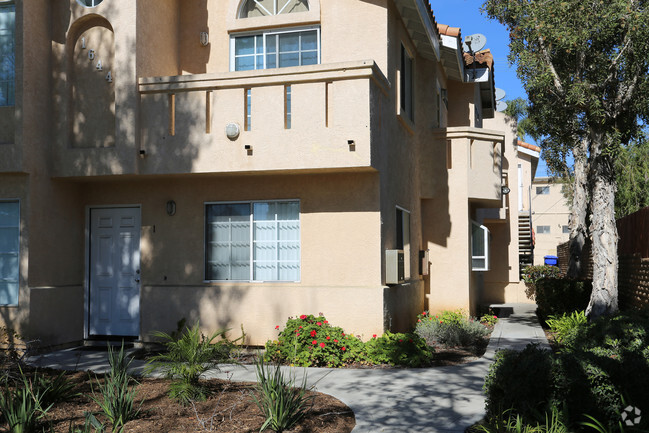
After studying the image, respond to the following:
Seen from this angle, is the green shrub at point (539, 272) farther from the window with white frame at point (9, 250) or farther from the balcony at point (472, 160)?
the window with white frame at point (9, 250)

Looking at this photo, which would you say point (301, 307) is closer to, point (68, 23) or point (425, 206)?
point (425, 206)

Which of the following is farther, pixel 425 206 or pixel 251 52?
pixel 425 206

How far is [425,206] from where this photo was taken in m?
14.6

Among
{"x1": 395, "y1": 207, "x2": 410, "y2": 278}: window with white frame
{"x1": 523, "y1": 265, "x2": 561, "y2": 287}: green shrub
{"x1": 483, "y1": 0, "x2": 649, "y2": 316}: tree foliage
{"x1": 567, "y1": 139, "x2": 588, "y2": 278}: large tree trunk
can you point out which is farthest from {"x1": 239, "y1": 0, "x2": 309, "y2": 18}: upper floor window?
{"x1": 523, "y1": 265, "x2": 561, "y2": 287}: green shrub

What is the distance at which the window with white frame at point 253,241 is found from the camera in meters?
11.1

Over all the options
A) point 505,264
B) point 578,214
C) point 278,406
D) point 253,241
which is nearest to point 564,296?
point 578,214

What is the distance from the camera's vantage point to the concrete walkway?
257 inches

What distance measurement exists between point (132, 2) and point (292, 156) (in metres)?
3.87

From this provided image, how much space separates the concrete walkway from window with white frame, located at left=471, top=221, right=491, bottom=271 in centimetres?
419

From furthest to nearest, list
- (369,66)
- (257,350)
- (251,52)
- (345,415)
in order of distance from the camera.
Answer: (251,52)
(257,350)
(369,66)
(345,415)

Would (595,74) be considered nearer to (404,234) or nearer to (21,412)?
(404,234)

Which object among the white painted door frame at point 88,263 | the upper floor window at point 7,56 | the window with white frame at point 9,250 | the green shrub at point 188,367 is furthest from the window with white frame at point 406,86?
the window with white frame at point 9,250

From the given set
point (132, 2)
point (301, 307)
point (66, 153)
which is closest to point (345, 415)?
point (301, 307)

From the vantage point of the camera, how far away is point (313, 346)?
9.75 meters
